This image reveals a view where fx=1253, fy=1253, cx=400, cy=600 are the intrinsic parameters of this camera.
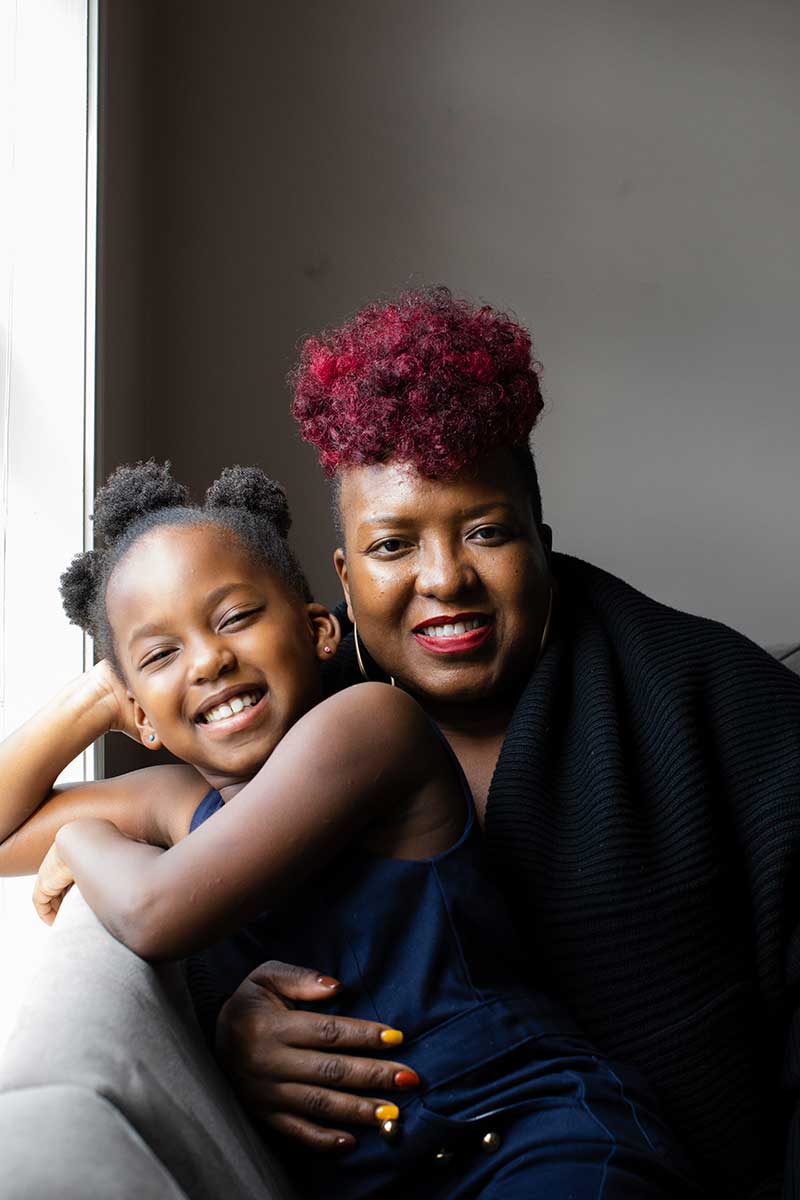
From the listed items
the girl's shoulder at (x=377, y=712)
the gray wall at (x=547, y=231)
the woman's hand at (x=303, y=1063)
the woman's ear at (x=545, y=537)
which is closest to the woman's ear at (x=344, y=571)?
the woman's ear at (x=545, y=537)

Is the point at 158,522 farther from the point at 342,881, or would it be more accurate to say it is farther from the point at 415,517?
the point at 342,881

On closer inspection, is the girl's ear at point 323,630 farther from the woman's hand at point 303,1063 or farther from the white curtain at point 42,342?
the white curtain at point 42,342

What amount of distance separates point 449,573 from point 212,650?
28 centimetres

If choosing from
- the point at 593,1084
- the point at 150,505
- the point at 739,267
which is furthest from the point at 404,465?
the point at 739,267

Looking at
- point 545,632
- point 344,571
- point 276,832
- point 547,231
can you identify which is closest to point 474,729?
point 545,632

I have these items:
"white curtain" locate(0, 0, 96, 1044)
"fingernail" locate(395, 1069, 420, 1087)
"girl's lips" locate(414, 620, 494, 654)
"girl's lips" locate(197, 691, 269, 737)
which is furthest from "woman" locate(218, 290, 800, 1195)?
"white curtain" locate(0, 0, 96, 1044)

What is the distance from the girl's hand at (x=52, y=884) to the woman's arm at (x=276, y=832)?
17 centimetres

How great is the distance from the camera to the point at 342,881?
109cm

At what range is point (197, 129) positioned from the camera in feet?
9.07

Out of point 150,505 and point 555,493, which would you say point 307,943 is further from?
point 555,493

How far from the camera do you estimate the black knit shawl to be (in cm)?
121

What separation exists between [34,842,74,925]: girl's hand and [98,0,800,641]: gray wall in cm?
154

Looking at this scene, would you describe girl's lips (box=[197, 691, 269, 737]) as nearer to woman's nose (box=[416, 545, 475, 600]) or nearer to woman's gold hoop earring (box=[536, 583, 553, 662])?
woman's nose (box=[416, 545, 475, 600])

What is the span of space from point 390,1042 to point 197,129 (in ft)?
7.44
